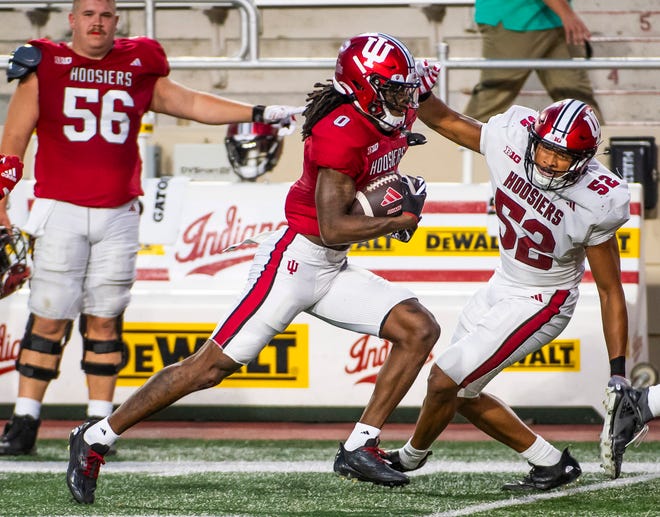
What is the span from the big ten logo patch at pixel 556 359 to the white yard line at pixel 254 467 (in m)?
1.03

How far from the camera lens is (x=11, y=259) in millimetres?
4961

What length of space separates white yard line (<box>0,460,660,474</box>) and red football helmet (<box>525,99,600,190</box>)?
1.29 m

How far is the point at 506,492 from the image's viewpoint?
435 centimetres

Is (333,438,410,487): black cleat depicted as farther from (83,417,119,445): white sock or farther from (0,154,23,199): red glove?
(0,154,23,199): red glove

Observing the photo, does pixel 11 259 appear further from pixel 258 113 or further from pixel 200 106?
pixel 258 113

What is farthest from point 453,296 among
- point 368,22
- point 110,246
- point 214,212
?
point 368,22

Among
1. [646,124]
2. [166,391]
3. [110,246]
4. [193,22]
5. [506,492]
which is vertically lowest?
[506,492]

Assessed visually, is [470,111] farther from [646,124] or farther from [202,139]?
[202,139]

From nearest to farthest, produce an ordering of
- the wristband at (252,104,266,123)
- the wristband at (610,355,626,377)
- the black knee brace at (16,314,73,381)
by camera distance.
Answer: the wristband at (610,355,626,377) < the wristband at (252,104,266,123) < the black knee brace at (16,314,73,381)

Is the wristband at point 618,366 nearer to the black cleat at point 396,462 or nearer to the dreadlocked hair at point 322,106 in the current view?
the black cleat at point 396,462

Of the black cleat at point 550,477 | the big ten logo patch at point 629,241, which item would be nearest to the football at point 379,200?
the black cleat at point 550,477

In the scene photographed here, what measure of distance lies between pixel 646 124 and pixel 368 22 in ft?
7.58

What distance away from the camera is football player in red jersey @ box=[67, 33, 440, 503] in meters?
4.06

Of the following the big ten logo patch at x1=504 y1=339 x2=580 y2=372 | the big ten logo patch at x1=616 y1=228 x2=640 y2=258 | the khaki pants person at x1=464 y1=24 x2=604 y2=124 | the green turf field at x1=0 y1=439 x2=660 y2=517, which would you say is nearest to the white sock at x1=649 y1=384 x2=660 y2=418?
the green turf field at x1=0 y1=439 x2=660 y2=517
